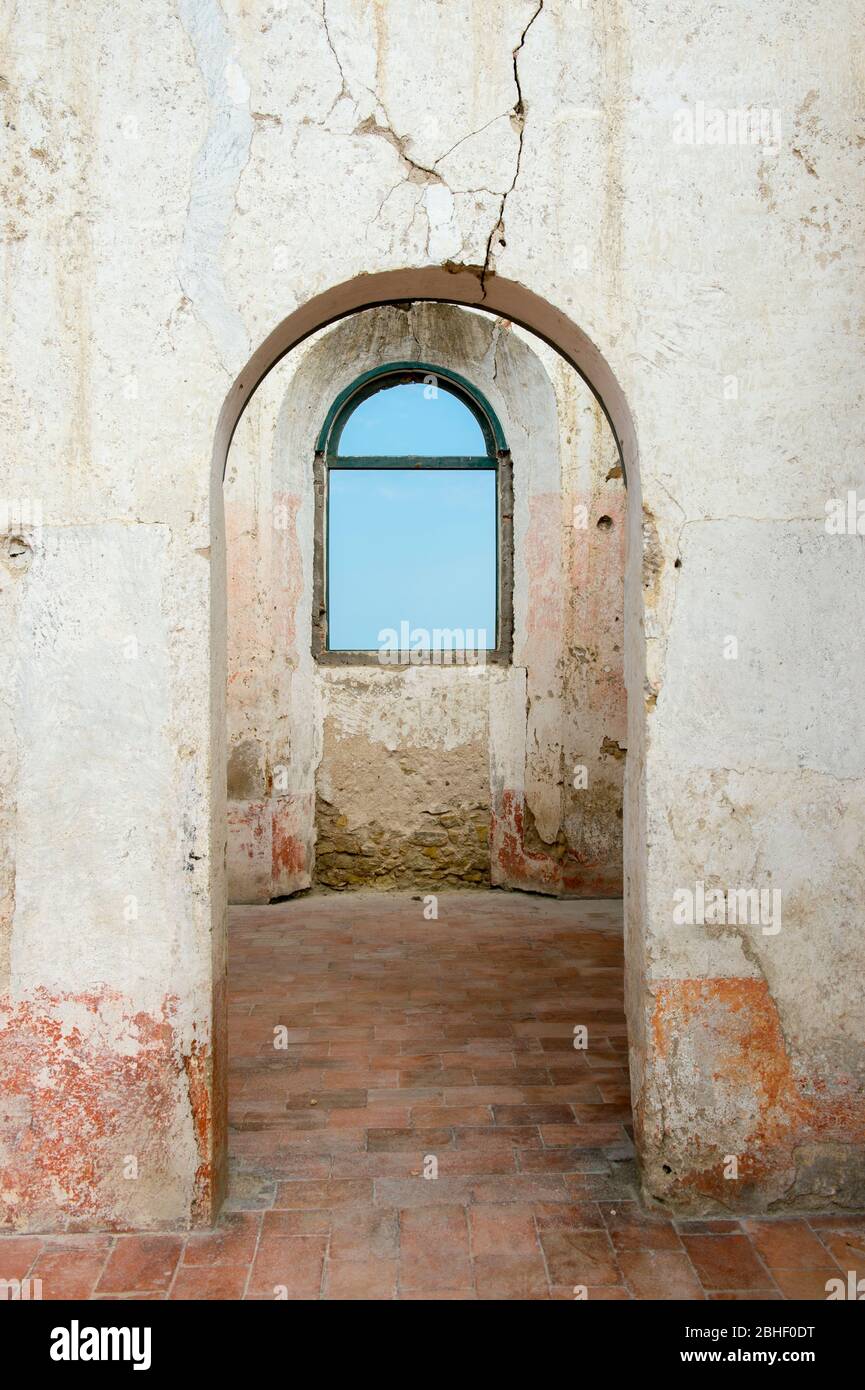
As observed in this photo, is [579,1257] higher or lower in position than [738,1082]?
lower

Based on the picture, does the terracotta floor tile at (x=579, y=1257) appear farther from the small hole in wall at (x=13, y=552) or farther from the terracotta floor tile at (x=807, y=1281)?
the small hole in wall at (x=13, y=552)

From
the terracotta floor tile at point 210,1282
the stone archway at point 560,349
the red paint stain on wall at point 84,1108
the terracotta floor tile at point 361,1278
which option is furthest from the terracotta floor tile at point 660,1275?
the red paint stain on wall at point 84,1108

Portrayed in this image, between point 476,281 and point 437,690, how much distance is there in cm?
475

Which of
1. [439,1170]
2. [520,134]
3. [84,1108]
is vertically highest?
[520,134]

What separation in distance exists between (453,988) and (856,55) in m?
4.22

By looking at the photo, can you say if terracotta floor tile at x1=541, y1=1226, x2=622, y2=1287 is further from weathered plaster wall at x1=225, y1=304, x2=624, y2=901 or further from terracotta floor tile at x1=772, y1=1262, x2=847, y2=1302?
weathered plaster wall at x1=225, y1=304, x2=624, y2=901

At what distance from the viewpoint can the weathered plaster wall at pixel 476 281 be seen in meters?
2.85

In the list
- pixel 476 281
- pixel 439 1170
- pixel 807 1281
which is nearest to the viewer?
pixel 807 1281

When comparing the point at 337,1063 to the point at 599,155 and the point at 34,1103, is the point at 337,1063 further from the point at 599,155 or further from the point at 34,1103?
the point at 599,155

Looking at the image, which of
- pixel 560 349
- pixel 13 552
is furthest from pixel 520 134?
pixel 13 552

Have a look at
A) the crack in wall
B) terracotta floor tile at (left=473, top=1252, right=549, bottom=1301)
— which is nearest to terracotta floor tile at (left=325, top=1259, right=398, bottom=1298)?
terracotta floor tile at (left=473, top=1252, right=549, bottom=1301)

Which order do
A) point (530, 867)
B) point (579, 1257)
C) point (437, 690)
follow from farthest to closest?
point (437, 690)
point (530, 867)
point (579, 1257)

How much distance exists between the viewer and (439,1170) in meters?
3.24

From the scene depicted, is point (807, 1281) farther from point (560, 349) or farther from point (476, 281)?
point (476, 281)
